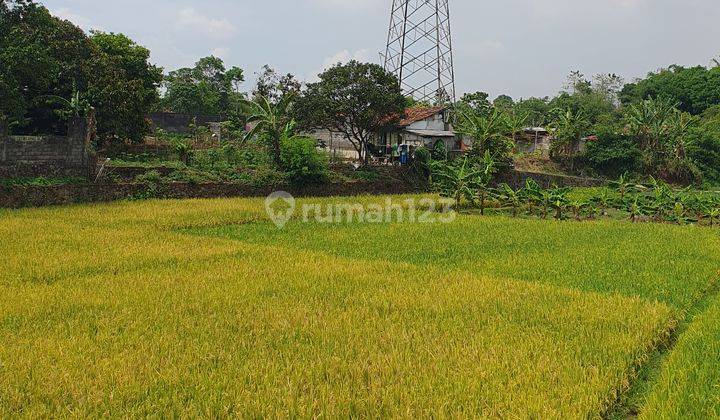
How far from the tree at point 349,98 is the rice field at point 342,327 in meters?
10.9

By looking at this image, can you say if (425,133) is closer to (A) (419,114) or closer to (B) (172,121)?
(A) (419,114)

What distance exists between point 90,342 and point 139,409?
4.52ft

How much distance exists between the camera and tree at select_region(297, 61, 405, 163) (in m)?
19.7

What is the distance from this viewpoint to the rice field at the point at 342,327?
12.0ft

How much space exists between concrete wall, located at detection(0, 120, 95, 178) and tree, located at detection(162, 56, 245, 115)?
21163mm

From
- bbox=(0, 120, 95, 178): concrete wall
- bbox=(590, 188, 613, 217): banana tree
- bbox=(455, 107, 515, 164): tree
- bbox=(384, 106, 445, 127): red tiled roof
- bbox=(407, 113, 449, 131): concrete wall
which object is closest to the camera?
bbox=(0, 120, 95, 178): concrete wall

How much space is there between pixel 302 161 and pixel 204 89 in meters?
26.8

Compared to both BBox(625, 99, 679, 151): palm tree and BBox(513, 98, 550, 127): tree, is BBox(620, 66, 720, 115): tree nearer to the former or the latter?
BBox(513, 98, 550, 127): tree

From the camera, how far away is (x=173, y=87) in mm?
41125

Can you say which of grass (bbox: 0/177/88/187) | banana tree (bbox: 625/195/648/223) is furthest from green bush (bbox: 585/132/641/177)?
grass (bbox: 0/177/88/187)

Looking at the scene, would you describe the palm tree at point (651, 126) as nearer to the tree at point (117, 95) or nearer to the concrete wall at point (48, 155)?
the tree at point (117, 95)

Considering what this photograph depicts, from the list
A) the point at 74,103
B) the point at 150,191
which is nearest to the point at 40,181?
the point at 150,191

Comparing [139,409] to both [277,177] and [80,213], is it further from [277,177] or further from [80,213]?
[277,177]

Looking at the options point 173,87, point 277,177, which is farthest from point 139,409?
point 173,87
